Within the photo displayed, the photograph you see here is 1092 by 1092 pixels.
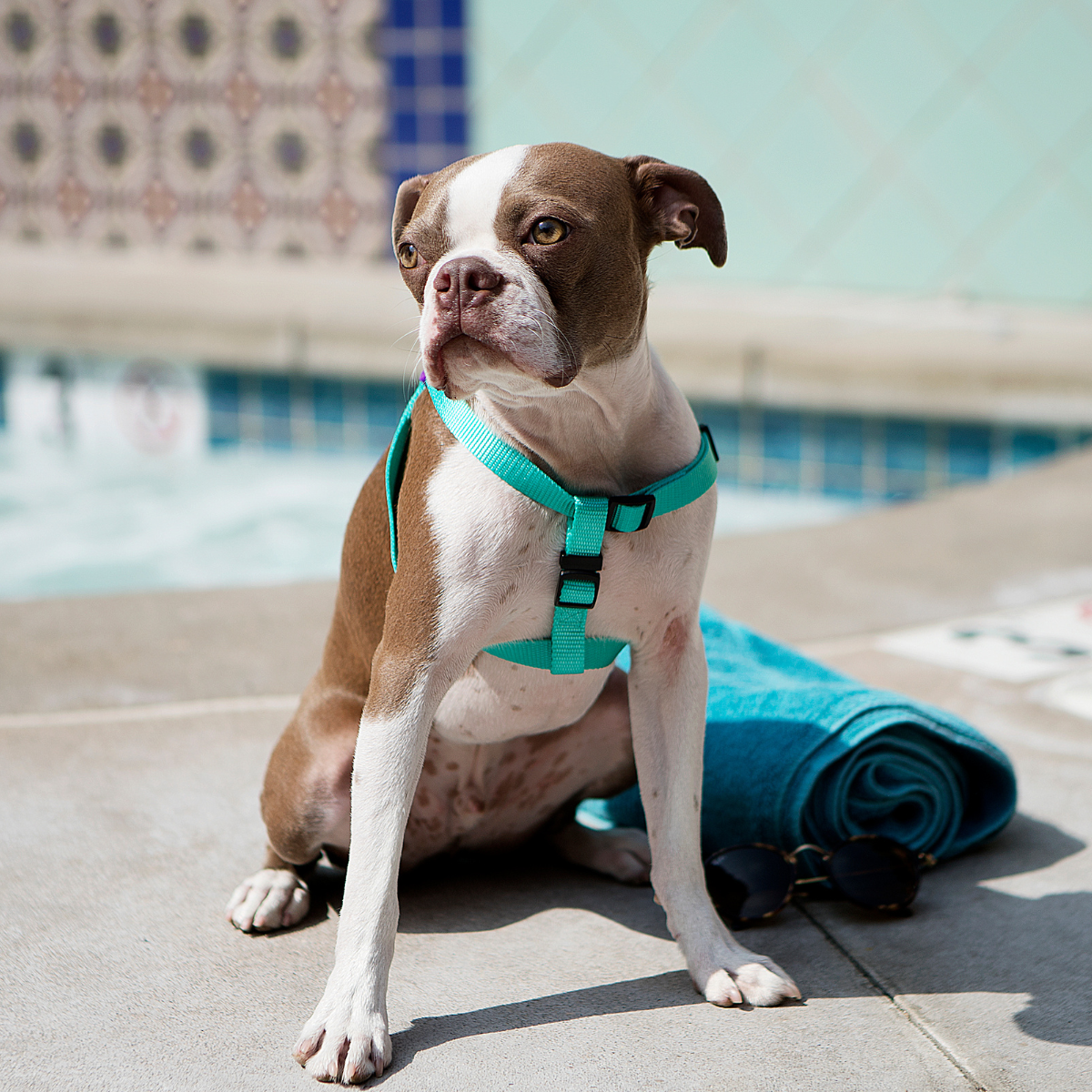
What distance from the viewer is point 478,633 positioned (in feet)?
5.54

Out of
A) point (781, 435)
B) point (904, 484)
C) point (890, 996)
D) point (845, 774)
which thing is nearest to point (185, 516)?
point (781, 435)

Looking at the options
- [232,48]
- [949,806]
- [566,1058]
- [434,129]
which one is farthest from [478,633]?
[232,48]

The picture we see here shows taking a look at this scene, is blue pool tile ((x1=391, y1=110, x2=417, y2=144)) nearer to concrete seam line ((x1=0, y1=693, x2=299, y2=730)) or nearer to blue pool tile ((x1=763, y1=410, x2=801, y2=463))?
blue pool tile ((x1=763, y1=410, x2=801, y2=463))

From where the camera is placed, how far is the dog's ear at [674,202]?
5.62 feet

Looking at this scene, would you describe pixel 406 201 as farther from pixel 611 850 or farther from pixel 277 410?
pixel 277 410

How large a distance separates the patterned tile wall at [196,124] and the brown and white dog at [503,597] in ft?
26.7

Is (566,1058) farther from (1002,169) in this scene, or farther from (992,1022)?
(1002,169)

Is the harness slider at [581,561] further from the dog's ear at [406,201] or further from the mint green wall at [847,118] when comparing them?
the mint green wall at [847,118]

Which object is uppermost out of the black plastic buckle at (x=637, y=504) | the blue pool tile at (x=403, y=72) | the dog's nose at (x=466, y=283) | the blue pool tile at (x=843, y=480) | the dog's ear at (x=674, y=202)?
the blue pool tile at (x=403, y=72)

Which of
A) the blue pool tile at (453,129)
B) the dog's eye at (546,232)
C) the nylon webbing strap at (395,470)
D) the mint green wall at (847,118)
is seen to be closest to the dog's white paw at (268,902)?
the nylon webbing strap at (395,470)

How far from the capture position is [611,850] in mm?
2191

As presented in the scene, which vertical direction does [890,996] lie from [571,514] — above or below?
below

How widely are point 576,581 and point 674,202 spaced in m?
0.60

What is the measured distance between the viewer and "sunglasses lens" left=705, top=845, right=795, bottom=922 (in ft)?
6.51
